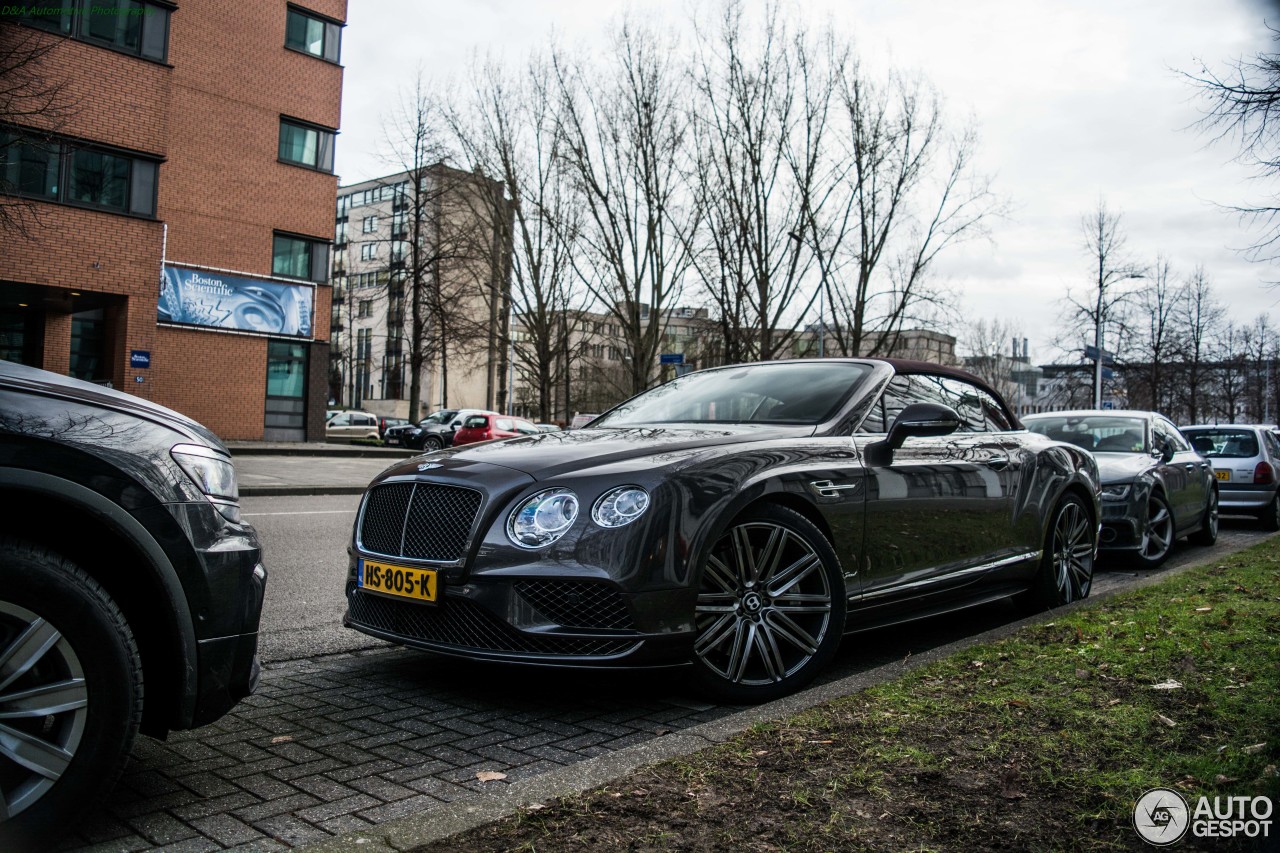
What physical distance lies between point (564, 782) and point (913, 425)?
2.58m

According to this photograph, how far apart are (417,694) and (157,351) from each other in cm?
2480

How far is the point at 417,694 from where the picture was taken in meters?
4.14

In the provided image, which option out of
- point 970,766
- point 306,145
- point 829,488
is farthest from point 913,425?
point 306,145

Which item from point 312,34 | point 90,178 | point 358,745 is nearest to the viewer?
point 358,745

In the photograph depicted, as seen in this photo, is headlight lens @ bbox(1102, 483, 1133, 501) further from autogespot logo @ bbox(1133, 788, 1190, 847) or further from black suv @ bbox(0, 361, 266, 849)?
black suv @ bbox(0, 361, 266, 849)

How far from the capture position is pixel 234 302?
90.1 feet

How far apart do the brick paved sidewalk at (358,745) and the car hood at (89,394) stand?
3.47 ft

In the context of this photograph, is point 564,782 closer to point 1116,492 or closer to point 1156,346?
point 1116,492

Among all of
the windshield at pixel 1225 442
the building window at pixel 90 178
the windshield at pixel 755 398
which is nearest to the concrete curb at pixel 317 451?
the building window at pixel 90 178

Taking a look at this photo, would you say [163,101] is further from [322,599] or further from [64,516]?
[64,516]

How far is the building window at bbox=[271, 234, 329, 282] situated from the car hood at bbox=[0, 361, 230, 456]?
90.6 feet

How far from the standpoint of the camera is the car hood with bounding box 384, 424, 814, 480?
3912 mm

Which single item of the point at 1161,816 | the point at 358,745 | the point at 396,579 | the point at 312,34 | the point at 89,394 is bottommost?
the point at 358,745

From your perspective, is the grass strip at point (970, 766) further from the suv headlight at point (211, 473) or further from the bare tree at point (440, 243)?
the bare tree at point (440, 243)
